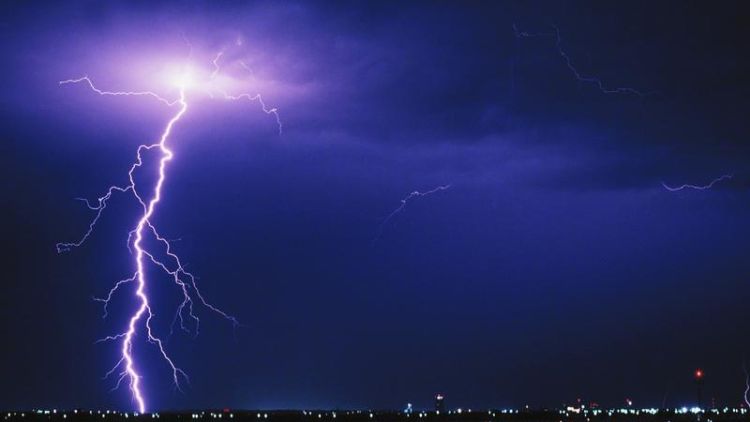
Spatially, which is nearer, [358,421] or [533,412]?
[358,421]

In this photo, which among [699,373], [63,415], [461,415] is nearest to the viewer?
[699,373]

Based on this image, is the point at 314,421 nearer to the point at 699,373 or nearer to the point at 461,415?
the point at 461,415

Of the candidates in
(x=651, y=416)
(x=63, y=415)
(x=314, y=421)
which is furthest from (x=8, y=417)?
(x=651, y=416)

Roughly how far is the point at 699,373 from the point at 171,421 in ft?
123

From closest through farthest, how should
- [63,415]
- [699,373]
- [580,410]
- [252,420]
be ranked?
1. [699,373]
2. [252,420]
3. [63,415]
4. [580,410]

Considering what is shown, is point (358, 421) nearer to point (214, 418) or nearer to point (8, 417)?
point (214, 418)

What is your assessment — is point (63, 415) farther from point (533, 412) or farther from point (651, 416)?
point (651, 416)

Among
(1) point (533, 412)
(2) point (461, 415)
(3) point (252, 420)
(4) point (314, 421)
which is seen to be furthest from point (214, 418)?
(1) point (533, 412)

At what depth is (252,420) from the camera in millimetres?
72438

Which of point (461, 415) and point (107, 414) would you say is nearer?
point (107, 414)

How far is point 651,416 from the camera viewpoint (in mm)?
94062

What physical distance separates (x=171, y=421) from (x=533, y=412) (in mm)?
38343

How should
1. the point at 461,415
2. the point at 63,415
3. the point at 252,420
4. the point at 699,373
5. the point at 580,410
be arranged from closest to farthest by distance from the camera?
the point at 699,373 < the point at 252,420 < the point at 63,415 < the point at 461,415 < the point at 580,410

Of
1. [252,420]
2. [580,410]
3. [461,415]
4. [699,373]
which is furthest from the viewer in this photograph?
[580,410]
